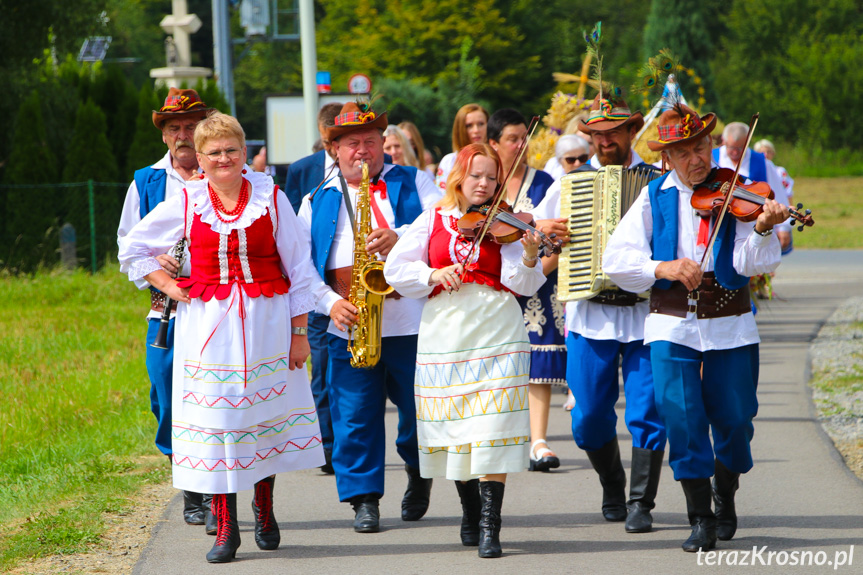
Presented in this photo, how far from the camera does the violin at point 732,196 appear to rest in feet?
16.8

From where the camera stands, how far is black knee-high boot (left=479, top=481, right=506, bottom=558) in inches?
211

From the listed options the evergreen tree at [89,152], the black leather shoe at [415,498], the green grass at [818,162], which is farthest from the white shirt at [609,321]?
the green grass at [818,162]

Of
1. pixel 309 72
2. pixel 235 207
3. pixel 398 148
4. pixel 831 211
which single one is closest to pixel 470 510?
pixel 235 207

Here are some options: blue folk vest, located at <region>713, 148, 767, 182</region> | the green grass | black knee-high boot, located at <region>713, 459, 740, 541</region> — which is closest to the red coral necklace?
black knee-high boot, located at <region>713, 459, 740, 541</region>

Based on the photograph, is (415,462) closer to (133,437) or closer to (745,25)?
(133,437)

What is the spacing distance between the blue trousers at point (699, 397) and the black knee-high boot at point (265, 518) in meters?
1.91

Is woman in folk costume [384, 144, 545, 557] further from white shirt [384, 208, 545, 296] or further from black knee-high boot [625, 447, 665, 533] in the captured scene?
black knee-high boot [625, 447, 665, 533]

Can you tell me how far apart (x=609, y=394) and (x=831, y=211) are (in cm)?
3234

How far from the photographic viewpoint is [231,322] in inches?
207

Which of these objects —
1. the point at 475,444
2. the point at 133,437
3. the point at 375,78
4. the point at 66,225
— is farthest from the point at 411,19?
the point at 475,444

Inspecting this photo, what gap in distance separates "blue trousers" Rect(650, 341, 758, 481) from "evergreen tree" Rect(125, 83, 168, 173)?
14.5 metres

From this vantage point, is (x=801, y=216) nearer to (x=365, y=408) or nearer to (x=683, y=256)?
(x=683, y=256)

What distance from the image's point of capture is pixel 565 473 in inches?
288

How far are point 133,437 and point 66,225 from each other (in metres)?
9.88
